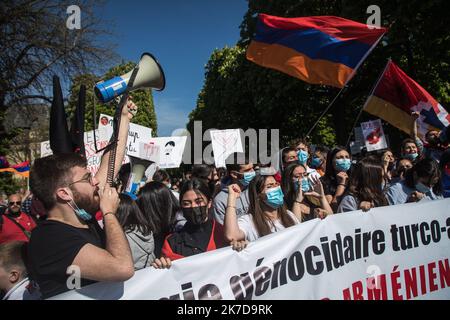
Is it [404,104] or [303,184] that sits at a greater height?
[404,104]

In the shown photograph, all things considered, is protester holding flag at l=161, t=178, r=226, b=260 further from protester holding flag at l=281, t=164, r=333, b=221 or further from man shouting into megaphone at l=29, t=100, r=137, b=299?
protester holding flag at l=281, t=164, r=333, b=221

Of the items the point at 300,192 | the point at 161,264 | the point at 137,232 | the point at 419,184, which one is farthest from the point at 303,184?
the point at 161,264

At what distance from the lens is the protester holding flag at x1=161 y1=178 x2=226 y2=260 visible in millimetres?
2902

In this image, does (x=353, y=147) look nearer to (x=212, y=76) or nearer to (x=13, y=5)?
(x=13, y=5)

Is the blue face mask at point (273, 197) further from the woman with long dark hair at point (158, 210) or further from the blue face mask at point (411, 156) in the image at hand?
the blue face mask at point (411, 156)

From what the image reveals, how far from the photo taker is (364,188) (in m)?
3.69

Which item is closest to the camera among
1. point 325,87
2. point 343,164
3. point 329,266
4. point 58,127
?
point 58,127

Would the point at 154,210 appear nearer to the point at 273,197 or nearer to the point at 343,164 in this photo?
the point at 273,197

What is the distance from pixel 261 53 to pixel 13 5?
32.5 ft

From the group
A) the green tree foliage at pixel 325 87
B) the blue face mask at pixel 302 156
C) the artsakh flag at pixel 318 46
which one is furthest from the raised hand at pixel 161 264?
the green tree foliage at pixel 325 87

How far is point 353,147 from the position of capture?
9.73m

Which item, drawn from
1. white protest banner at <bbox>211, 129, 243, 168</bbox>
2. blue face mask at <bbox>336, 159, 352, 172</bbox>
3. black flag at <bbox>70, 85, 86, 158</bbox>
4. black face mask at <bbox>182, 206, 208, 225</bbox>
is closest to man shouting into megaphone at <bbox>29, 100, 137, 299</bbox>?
black flag at <bbox>70, 85, 86, 158</bbox>

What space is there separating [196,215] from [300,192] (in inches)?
47.3

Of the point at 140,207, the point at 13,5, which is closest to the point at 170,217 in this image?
the point at 140,207
